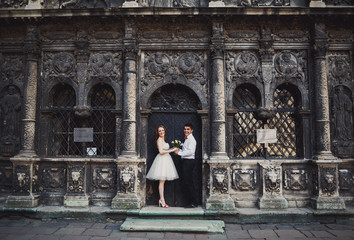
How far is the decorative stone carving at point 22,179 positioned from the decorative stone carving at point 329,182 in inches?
307

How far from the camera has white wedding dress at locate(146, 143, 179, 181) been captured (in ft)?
22.3

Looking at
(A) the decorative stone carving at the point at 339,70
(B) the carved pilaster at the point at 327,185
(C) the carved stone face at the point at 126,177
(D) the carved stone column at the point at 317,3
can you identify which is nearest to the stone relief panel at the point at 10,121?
(C) the carved stone face at the point at 126,177

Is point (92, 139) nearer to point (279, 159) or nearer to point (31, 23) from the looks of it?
point (31, 23)

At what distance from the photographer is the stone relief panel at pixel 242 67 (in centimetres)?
732

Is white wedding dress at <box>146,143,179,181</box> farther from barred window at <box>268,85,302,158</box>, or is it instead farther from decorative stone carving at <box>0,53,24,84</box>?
decorative stone carving at <box>0,53,24,84</box>

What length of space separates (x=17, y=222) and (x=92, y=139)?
276 cm

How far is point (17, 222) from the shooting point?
260 inches

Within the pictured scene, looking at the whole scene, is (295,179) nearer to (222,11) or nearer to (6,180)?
(222,11)

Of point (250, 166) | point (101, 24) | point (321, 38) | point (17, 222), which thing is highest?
point (101, 24)

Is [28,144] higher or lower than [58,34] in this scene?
lower

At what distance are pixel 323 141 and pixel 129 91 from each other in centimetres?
541

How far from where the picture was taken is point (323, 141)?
695 cm

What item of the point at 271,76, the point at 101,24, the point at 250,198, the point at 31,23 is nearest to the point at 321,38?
the point at 271,76

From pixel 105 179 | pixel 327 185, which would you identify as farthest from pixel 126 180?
pixel 327 185
